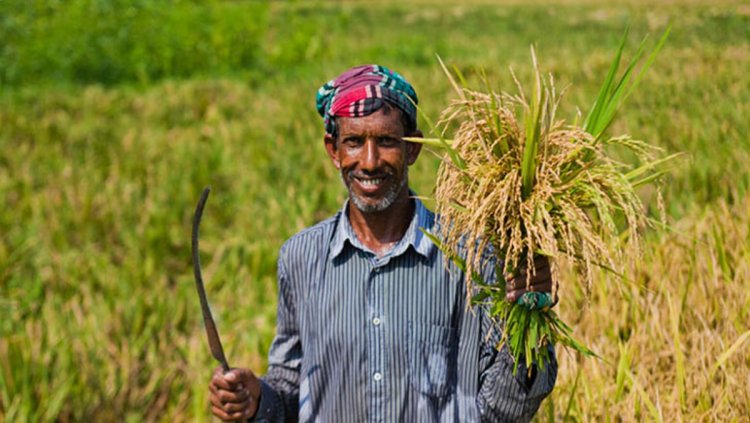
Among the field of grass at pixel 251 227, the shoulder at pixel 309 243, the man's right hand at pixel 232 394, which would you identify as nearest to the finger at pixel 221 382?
the man's right hand at pixel 232 394

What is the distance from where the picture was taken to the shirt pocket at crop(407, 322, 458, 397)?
5.82ft

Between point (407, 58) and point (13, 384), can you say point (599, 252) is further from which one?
point (407, 58)

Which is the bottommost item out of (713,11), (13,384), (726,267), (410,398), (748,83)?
(13,384)

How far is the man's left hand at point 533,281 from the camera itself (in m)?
1.53

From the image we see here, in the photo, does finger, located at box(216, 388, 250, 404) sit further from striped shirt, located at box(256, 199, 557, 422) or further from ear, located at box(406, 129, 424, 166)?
ear, located at box(406, 129, 424, 166)

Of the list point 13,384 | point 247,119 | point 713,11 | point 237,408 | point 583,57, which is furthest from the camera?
point 247,119

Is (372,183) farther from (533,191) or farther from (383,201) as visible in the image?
(533,191)

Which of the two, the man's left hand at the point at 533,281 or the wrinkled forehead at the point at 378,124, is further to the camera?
the wrinkled forehead at the point at 378,124

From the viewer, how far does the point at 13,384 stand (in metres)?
3.41

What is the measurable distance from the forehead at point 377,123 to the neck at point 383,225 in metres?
0.15

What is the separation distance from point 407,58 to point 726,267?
28.3ft

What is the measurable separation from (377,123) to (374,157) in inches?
2.8

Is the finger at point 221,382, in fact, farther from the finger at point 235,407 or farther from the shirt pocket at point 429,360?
the shirt pocket at point 429,360

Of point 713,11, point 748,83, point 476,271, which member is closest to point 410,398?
point 476,271
